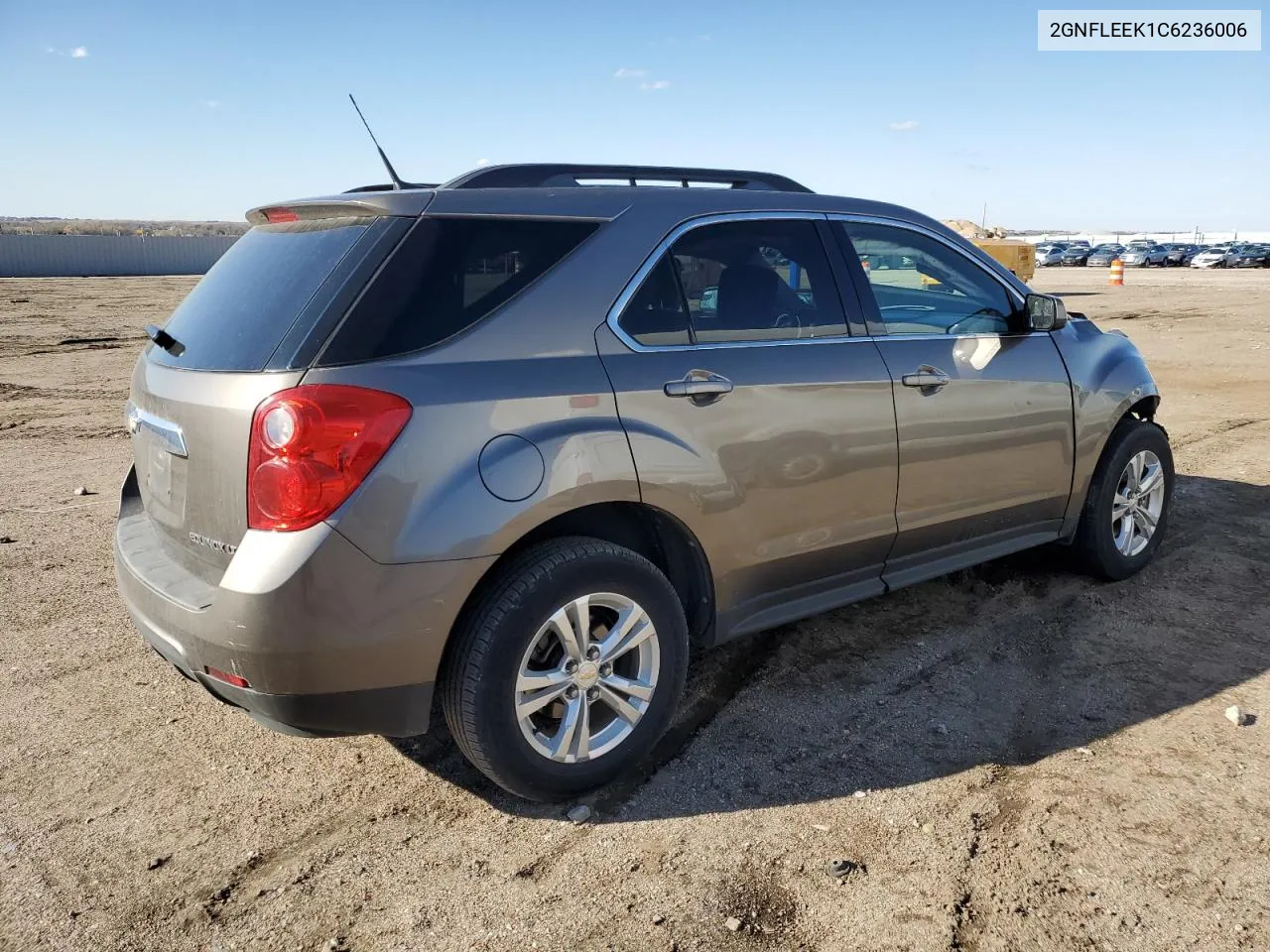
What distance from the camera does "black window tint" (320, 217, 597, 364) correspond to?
282 centimetres

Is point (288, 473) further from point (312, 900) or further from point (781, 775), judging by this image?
point (781, 775)

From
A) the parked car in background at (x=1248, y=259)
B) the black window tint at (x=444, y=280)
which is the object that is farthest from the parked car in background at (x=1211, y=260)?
the black window tint at (x=444, y=280)

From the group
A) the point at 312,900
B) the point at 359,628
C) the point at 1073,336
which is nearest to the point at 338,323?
the point at 359,628

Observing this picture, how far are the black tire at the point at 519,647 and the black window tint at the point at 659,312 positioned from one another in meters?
0.68

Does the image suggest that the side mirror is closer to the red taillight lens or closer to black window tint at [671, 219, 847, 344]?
black window tint at [671, 219, 847, 344]

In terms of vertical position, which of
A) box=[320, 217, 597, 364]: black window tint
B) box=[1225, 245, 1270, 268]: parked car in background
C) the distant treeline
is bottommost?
box=[1225, 245, 1270, 268]: parked car in background

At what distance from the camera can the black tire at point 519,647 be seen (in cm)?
292

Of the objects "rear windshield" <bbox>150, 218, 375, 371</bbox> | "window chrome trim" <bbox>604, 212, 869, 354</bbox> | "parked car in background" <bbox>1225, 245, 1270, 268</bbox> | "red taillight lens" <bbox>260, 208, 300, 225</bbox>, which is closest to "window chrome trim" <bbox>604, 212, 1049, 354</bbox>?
"window chrome trim" <bbox>604, 212, 869, 354</bbox>

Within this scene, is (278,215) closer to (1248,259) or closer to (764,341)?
(764,341)

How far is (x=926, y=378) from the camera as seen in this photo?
13.1ft

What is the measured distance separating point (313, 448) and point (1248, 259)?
60.4 m

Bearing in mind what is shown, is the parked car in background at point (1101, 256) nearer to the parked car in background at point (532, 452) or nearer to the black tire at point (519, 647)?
the parked car in background at point (532, 452)

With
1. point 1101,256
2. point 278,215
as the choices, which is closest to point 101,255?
point 278,215

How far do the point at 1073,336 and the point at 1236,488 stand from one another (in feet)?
9.45
